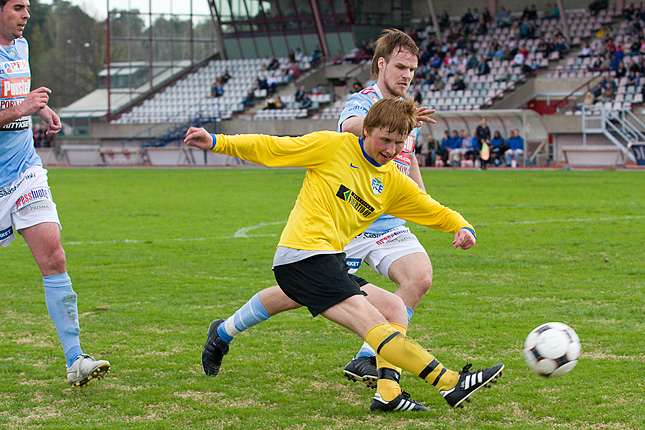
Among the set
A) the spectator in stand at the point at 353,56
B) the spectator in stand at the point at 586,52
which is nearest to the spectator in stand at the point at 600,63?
the spectator in stand at the point at 586,52

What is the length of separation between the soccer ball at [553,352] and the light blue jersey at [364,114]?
1.17 m

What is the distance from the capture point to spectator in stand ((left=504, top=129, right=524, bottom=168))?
29.3 meters

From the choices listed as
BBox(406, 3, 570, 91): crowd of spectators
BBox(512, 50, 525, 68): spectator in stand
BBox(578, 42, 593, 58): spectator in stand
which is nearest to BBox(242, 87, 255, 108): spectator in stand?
BBox(406, 3, 570, 91): crowd of spectators

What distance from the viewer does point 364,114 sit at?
4574 mm

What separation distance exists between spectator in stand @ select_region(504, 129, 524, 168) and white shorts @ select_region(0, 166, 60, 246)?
2636 centimetres

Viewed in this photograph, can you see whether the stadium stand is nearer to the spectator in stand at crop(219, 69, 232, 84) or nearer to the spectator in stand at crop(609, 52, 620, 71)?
the spectator in stand at crop(609, 52, 620, 71)

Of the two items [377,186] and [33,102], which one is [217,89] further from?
[377,186]

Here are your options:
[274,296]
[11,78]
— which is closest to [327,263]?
[274,296]

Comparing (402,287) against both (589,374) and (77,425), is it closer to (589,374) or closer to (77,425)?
(589,374)

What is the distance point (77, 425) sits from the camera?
12.2 ft

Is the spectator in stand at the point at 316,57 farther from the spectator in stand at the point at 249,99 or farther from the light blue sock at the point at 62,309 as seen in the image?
the light blue sock at the point at 62,309

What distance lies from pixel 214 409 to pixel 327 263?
0.99 meters

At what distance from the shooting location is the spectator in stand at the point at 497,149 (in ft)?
96.1

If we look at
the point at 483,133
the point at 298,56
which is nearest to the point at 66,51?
the point at 298,56
